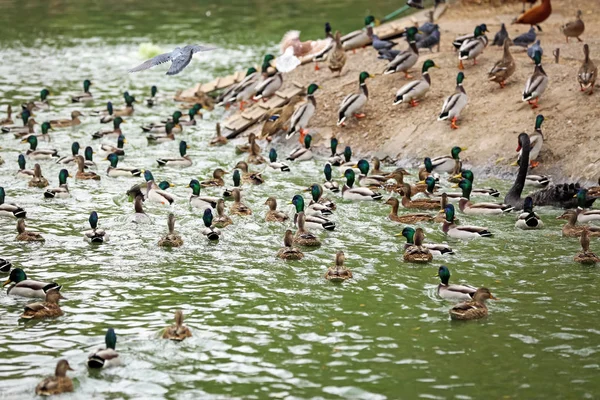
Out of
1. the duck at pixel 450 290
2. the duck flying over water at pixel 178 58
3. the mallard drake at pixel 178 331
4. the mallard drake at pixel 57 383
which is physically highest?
the duck flying over water at pixel 178 58

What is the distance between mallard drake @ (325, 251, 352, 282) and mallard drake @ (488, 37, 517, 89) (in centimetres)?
823

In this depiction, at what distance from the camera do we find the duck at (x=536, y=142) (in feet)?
58.4

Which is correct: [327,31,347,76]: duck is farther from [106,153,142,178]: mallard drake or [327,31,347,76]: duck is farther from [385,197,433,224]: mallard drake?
[385,197,433,224]: mallard drake

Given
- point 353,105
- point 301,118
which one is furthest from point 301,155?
point 353,105

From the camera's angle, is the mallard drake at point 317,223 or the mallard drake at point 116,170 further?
the mallard drake at point 116,170

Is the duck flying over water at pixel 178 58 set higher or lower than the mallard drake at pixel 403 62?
lower

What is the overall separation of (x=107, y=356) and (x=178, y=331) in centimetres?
92

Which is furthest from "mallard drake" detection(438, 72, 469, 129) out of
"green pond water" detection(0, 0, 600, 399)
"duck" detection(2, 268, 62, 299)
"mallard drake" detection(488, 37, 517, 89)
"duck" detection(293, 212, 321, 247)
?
"duck" detection(2, 268, 62, 299)

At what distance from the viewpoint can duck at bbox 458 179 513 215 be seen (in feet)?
52.3

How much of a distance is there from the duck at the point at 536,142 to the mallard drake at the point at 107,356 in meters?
9.20

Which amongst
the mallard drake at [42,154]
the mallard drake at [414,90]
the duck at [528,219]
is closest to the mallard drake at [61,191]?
the mallard drake at [42,154]

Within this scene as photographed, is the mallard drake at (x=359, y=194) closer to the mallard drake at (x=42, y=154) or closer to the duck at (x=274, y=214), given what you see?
the duck at (x=274, y=214)

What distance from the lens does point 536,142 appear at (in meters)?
17.8

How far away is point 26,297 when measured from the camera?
41.6ft
